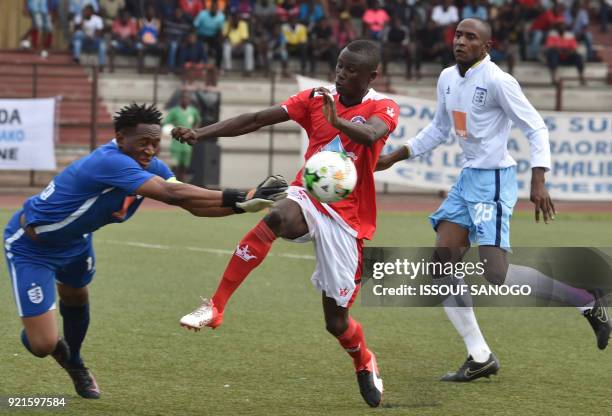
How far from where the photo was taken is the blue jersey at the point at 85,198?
6633 millimetres

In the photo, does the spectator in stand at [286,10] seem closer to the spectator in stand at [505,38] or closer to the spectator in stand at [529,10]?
the spectator in stand at [505,38]

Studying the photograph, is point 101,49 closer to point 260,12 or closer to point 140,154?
point 260,12

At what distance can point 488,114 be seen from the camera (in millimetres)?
8016

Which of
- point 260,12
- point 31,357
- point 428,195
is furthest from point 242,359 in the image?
point 260,12

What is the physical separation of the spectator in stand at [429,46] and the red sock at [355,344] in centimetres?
2158

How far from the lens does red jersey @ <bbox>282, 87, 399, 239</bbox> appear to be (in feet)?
23.0

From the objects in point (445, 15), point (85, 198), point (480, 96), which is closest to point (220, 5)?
point (445, 15)

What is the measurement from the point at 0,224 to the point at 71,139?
8.02 m

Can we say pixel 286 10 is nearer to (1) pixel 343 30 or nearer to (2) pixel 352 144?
(1) pixel 343 30

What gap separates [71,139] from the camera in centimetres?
2484

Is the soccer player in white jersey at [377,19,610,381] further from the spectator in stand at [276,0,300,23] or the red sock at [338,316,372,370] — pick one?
the spectator in stand at [276,0,300,23]

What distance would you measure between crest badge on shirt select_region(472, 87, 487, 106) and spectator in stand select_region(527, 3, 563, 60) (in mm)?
22619

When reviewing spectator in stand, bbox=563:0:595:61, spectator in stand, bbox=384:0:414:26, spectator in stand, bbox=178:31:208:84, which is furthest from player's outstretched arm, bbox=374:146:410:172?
spectator in stand, bbox=563:0:595:61

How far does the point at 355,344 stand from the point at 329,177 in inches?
49.6
